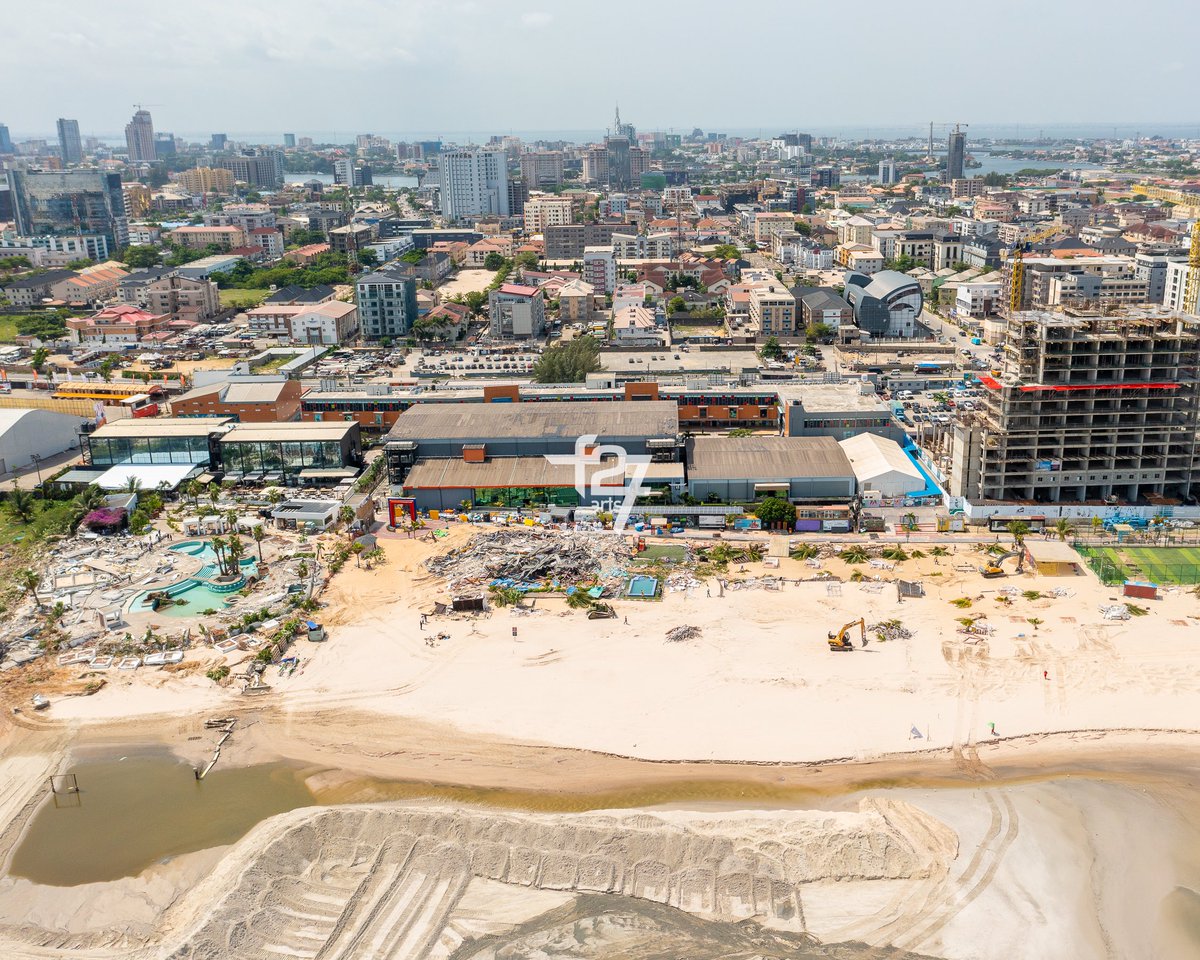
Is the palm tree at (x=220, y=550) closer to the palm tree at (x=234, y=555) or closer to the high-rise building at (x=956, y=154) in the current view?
the palm tree at (x=234, y=555)

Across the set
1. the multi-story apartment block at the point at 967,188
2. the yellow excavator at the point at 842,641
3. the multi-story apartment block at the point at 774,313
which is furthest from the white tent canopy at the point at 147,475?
the multi-story apartment block at the point at 967,188

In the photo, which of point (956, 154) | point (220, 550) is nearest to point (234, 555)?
point (220, 550)

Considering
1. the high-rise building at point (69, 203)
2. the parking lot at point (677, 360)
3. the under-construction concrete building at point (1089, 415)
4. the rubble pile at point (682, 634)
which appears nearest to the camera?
the rubble pile at point (682, 634)

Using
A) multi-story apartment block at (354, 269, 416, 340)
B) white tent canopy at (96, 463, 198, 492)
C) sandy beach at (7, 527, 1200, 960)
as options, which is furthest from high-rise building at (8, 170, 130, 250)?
sandy beach at (7, 527, 1200, 960)

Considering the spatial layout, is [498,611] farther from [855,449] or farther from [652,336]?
[652,336]

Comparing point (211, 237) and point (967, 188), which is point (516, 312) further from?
point (967, 188)

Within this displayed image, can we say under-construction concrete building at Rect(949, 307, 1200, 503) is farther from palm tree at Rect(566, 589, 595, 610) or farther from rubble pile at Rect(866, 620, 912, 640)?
palm tree at Rect(566, 589, 595, 610)

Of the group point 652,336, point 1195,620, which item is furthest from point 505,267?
point 1195,620
